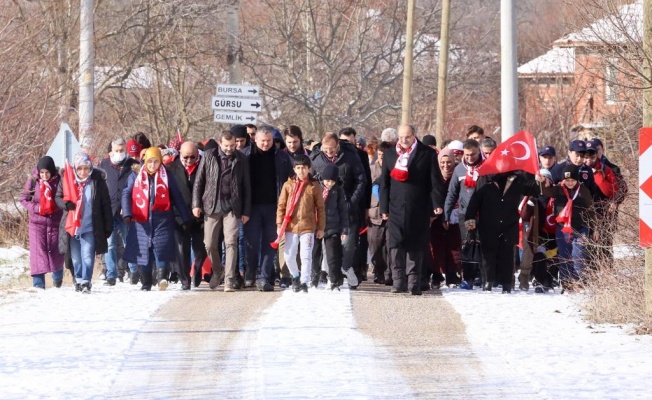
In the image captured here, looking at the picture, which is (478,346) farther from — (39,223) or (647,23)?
(39,223)

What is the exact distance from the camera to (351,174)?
17.6m

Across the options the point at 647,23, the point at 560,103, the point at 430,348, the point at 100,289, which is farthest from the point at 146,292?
the point at 560,103

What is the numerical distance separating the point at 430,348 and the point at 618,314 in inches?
93.3

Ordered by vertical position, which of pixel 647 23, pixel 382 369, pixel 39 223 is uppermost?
pixel 647 23

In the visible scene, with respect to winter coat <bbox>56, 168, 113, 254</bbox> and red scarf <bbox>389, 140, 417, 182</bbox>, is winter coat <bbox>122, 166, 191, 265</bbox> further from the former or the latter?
red scarf <bbox>389, 140, 417, 182</bbox>

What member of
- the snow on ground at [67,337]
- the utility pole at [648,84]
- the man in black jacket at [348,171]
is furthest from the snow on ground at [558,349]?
the snow on ground at [67,337]

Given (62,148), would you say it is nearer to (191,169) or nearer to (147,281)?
(191,169)

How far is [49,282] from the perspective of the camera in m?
20.0

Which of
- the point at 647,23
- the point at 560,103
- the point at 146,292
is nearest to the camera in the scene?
the point at 647,23

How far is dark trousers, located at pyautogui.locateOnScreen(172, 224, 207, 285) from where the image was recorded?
1728 cm

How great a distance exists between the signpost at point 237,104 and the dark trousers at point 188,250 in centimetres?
632

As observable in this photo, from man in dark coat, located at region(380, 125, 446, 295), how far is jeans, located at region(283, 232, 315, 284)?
94cm

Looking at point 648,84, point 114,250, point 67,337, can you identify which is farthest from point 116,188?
point 648,84

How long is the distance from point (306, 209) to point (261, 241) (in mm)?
837
